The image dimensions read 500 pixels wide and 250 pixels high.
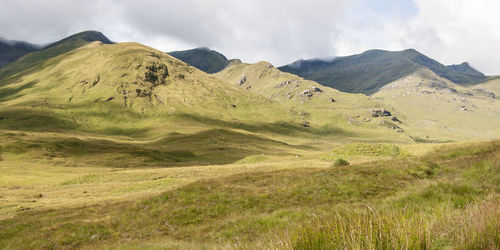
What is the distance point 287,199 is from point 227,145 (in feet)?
458

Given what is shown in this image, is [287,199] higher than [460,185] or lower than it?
lower

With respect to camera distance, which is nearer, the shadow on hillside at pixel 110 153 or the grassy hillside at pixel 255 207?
the grassy hillside at pixel 255 207

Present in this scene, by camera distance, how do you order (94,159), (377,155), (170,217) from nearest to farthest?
1. (170,217)
2. (377,155)
3. (94,159)

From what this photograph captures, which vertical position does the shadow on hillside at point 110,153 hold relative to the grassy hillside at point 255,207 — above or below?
below

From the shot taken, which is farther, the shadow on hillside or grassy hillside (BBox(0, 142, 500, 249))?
the shadow on hillside

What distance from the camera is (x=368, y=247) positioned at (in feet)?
13.7

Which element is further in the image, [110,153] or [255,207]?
[110,153]

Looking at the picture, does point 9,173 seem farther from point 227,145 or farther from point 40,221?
point 227,145

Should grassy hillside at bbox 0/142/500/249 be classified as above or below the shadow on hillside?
above

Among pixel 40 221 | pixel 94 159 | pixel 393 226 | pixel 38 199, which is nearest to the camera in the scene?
pixel 393 226

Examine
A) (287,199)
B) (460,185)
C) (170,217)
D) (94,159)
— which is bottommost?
(94,159)

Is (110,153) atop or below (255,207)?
below

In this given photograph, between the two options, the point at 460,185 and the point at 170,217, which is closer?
the point at 460,185

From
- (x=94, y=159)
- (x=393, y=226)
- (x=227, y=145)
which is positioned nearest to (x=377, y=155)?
(x=393, y=226)
